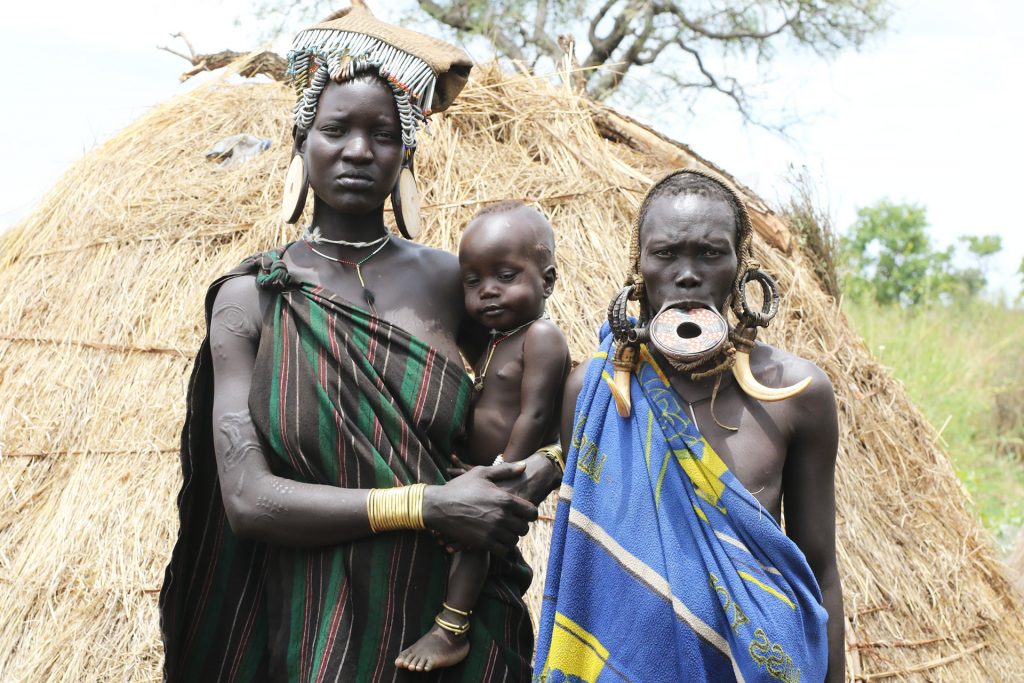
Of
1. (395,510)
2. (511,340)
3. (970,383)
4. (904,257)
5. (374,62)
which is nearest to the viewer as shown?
(395,510)

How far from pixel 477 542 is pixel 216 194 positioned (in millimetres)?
3680

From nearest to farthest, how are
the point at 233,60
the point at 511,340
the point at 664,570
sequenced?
1. the point at 664,570
2. the point at 511,340
3. the point at 233,60

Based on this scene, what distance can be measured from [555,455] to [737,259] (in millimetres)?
588

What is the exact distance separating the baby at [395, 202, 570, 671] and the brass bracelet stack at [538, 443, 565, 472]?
0.04m

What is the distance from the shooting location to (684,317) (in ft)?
6.43

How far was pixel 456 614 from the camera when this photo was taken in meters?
2.17

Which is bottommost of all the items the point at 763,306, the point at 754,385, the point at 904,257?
the point at 904,257

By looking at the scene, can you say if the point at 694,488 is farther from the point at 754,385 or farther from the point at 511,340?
the point at 511,340

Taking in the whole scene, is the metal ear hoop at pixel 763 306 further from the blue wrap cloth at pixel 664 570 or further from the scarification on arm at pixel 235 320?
Result: the scarification on arm at pixel 235 320

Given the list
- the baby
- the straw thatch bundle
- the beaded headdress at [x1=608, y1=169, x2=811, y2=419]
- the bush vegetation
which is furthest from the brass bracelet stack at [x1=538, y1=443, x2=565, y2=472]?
the bush vegetation

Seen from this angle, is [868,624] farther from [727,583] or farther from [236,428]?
[236,428]

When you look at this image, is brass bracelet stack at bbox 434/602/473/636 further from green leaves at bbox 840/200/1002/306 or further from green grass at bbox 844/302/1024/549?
green leaves at bbox 840/200/1002/306

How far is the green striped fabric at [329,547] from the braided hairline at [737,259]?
461 mm

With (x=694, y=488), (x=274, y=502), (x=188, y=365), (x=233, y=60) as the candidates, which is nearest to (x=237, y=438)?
(x=274, y=502)
